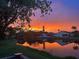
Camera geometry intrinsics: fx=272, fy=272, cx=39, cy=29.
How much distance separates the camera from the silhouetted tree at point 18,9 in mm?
28225

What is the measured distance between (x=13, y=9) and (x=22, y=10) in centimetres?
225

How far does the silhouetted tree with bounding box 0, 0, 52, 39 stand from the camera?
92.6ft

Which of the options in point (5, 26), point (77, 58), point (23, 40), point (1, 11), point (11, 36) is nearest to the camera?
point (77, 58)

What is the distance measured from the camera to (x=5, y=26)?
32.2 meters

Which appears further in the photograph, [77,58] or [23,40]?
[23,40]

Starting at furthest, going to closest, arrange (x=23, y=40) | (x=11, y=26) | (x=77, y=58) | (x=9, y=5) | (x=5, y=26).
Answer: (x=23, y=40) < (x=11, y=26) < (x=5, y=26) < (x=9, y=5) < (x=77, y=58)

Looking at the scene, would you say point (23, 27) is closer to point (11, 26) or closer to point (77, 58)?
point (11, 26)

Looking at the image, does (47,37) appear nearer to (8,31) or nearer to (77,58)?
(8,31)

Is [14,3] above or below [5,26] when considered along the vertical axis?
above

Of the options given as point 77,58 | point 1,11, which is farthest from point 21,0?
point 77,58

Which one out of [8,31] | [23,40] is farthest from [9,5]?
[23,40]

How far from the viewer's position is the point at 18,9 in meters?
30.4

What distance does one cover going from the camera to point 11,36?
125 ft

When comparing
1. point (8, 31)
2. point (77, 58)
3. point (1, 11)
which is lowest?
point (77, 58)
